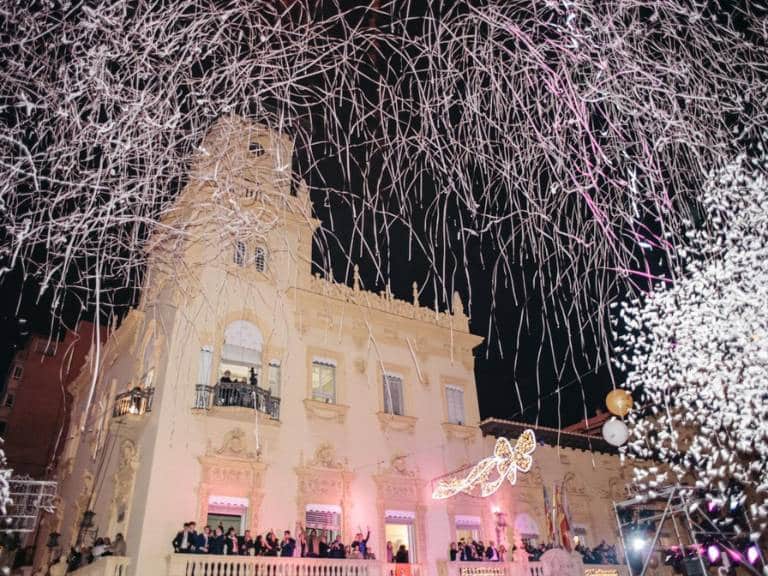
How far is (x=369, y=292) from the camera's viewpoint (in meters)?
20.7

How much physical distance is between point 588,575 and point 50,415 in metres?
35.0

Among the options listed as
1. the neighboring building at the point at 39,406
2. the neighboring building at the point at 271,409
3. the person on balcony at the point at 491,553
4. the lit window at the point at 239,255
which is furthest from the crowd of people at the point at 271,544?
the neighboring building at the point at 39,406

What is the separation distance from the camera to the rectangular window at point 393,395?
1917 centimetres

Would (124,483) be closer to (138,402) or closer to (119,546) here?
(119,546)

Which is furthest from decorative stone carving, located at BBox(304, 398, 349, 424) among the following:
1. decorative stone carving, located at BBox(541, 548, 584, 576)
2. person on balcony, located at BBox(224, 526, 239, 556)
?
decorative stone carving, located at BBox(541, 548, 584, 576)

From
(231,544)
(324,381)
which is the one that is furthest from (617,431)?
(231,544)

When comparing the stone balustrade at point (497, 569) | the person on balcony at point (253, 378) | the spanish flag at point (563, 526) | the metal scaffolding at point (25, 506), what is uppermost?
the person on balcony at point (253, 378)

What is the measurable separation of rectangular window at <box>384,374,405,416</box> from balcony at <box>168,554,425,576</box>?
5251 mm

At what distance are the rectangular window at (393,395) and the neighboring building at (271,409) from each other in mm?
75

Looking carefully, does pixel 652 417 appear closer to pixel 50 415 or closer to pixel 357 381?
pixel 357 381

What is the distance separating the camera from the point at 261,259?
61.7ft

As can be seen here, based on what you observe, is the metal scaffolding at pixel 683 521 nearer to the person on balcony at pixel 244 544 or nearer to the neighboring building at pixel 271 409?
the neighboring building at pixel 271 409

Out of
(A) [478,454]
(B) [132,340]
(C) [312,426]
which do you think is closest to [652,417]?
(A) [478,454]

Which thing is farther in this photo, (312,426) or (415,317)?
(415,317)
